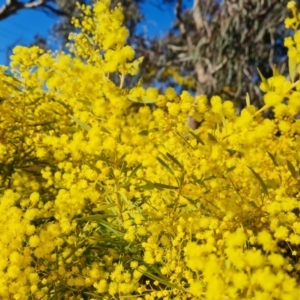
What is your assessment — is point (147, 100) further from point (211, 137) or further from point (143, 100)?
point (211, 137)

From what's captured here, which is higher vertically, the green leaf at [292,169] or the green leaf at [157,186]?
the green leaf at [292,169]

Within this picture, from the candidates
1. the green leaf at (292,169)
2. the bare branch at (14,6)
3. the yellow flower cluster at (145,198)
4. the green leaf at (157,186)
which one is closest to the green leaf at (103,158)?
the yellow flower cluster at (145,198)

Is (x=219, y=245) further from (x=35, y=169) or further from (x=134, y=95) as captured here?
(x=35, y=169)

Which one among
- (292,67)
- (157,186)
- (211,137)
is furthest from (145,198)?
(292,67)

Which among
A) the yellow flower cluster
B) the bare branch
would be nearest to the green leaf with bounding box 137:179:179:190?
the yellow flower cluster

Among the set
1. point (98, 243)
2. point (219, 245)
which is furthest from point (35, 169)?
point (219, 245)

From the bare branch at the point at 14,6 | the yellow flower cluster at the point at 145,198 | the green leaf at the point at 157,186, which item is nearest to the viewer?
the yellow flower cluster at the point at 145,198

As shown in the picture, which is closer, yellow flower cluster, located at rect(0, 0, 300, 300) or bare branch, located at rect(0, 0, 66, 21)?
yellow flower cluster, located at rect(0, 0, 300, 300)

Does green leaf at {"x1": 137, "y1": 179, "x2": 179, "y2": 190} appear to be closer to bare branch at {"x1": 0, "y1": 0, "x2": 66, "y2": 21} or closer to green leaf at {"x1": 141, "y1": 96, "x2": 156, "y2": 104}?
green leaf at {"x1": 141, "y1": 96, "x2": 156, "y2": 104}

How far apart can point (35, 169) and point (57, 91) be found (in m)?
0.39

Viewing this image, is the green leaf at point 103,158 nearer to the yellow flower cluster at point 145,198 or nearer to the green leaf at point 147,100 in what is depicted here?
the yellow flower cluster at point 145,198

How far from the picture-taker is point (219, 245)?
43.6 inches

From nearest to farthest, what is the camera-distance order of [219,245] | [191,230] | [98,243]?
[219,245]
[191,230]
[98,243]

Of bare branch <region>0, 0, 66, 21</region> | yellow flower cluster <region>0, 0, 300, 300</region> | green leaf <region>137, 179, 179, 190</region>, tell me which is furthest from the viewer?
bare branch <region>0, 0, 66, 21</region>
